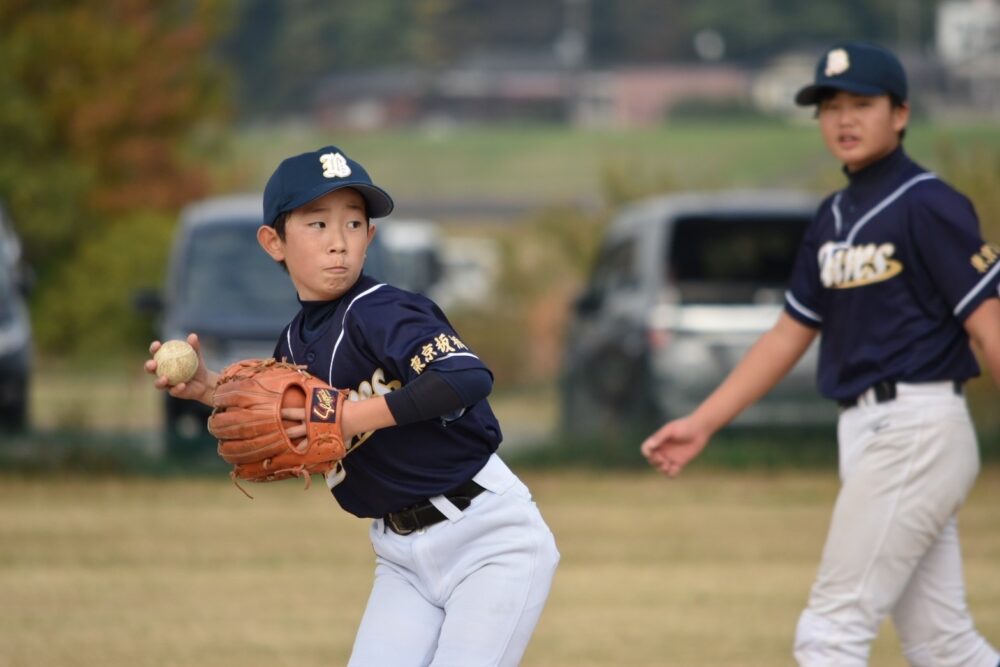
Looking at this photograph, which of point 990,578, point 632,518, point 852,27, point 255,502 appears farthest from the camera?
point 852,27

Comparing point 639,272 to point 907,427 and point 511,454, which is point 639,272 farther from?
point 907,427

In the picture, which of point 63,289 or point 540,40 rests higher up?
point 540,40

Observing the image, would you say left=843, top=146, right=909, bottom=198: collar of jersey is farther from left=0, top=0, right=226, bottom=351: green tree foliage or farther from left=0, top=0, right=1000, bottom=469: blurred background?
left=0, top=0, right=226, bottom=351: green tree foliage

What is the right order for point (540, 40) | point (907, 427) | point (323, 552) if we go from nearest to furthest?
point (907, 427) → point (323, 552) → point (540, 40)

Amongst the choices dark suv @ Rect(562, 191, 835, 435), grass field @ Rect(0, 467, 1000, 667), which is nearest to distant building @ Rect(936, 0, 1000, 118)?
dark suv @ Rect(562, 191, 835, 435)

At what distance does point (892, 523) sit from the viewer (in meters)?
5.04

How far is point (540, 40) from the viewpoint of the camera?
125 ft

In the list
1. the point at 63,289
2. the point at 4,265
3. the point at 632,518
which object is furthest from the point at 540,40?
the point at 632,518

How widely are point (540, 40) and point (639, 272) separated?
26.0m

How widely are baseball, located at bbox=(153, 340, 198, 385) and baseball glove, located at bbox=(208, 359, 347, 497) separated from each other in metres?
0.11

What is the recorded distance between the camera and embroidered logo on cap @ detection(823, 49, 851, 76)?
17.2ft

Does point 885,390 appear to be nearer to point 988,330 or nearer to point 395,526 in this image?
point 988,330

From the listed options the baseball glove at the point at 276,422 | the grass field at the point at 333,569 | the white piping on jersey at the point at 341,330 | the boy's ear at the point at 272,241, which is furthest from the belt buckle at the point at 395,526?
the grass field at the point at 333,569

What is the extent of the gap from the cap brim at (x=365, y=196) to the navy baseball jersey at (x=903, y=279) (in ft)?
4.87
